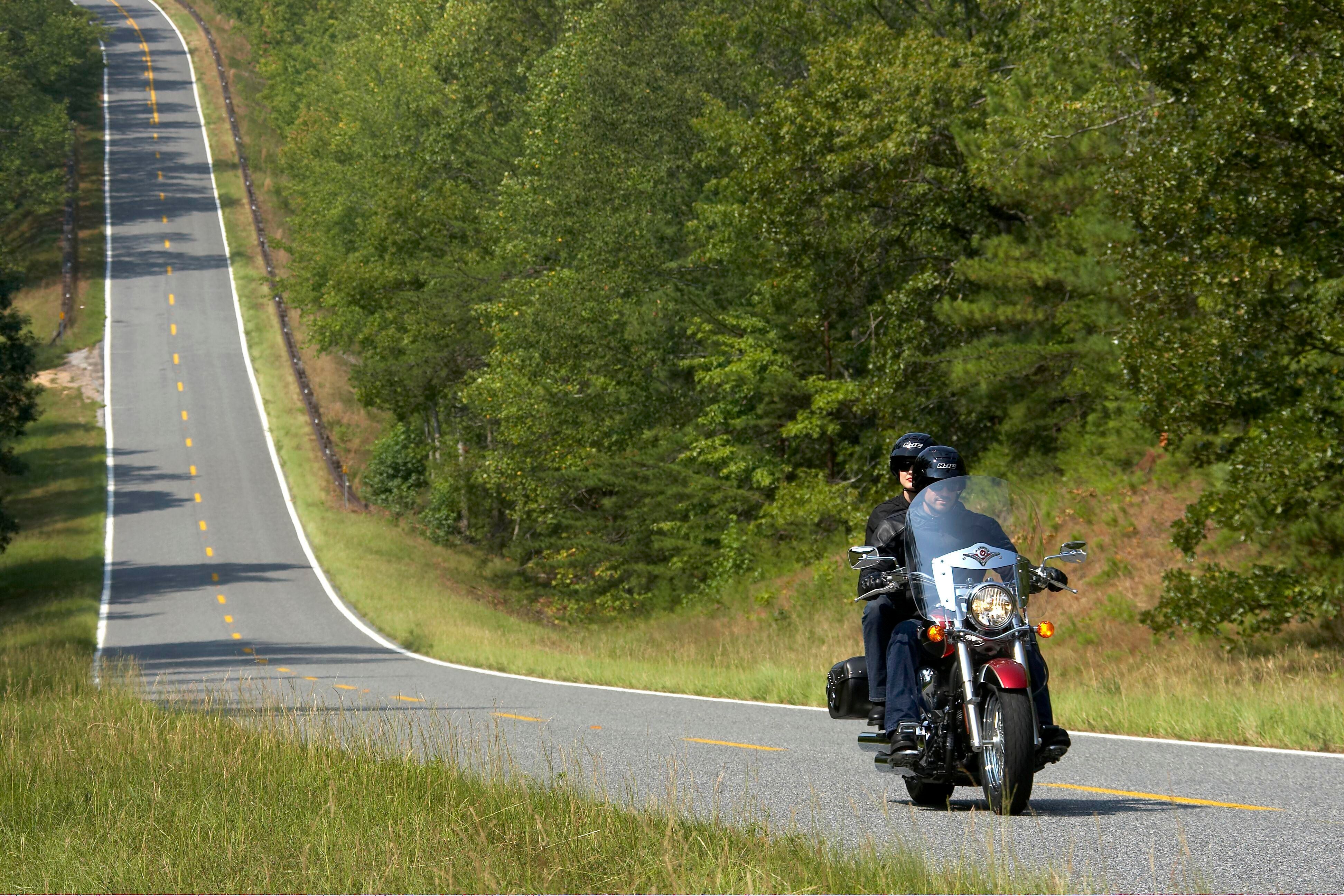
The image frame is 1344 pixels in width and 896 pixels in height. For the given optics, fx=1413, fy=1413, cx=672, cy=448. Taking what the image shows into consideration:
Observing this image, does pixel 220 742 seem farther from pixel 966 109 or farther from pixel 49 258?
pixel 49 258

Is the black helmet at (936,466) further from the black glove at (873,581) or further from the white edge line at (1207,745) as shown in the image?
the white edge line at (1207,745)

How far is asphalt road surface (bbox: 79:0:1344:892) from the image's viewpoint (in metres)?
6.48

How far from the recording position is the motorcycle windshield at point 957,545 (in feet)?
22.8

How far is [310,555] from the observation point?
4341cm

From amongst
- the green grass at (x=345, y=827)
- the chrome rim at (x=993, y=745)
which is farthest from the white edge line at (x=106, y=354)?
the chrome rim at (x=993, y=745)

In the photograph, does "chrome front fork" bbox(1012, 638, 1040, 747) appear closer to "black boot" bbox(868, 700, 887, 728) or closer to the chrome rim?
the chrome rim

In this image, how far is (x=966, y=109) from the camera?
78.5ft

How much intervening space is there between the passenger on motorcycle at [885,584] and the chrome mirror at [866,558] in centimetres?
5

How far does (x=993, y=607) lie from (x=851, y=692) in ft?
3.96

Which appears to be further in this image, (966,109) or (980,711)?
(966,109)

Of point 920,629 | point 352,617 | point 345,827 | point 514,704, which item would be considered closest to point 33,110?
point 352,617

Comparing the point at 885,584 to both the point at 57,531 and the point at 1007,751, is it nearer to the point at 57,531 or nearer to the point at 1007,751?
the point at 1007,751

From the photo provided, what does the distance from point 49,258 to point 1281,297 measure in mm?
70038

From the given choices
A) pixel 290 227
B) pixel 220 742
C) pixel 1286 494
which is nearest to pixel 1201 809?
pixel 220 742
